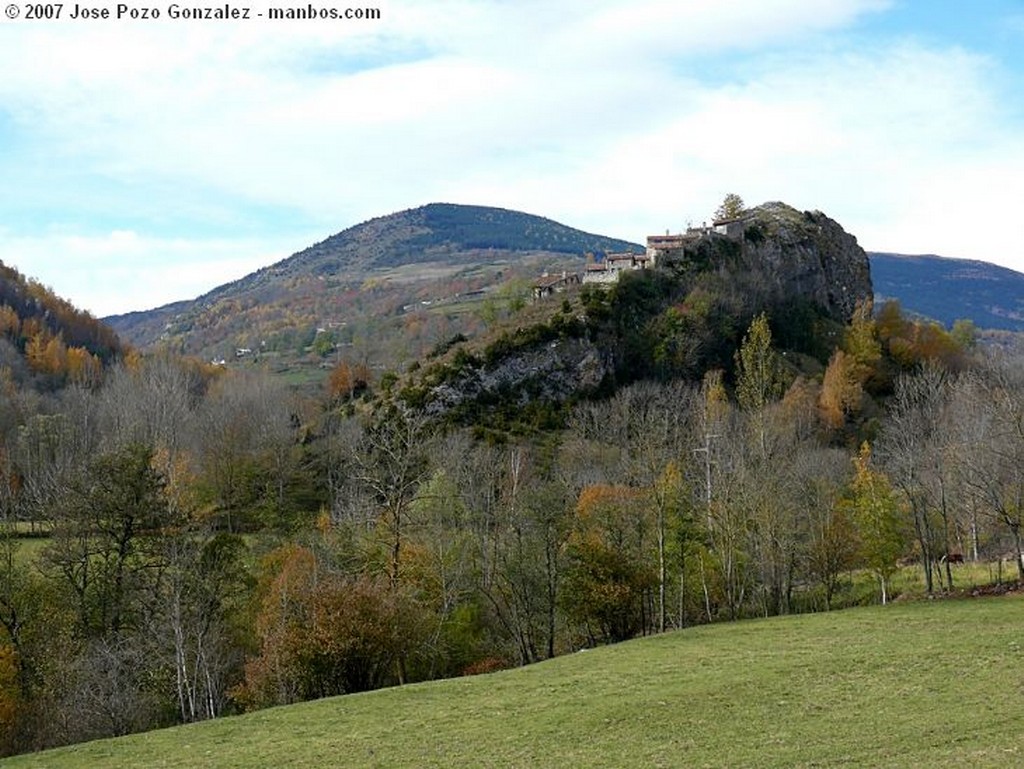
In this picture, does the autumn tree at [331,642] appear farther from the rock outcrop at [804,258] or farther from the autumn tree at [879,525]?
the rock outcrop at [804,258]

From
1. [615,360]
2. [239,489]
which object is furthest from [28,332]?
[615,360]

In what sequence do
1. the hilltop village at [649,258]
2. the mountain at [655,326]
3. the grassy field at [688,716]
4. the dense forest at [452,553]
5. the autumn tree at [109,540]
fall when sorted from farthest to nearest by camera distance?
the hilltop village at [649,258], the mountain at [655,326], the autumn tree at [109,540], the dense forest at [452,553], the grassy field at [688,716]

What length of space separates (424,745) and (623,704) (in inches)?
238

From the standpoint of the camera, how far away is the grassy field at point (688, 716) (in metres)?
19.9

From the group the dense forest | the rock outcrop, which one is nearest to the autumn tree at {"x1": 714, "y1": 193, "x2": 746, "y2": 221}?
the rock outcrop

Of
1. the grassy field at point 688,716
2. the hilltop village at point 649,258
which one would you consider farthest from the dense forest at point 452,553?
the hilltop village at point 649,258

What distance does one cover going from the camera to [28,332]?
165375 millimetres

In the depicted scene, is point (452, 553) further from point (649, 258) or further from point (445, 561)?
point (649, 258)

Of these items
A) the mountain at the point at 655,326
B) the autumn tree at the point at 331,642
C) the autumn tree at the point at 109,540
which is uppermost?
the mountain at the point at 655,326

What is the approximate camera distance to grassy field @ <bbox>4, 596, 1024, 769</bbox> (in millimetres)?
19859

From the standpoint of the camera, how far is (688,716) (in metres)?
23.7

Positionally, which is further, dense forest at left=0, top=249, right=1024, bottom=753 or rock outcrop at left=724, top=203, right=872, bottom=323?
rock outcrop at left=724, top=203, right=872, bottom=323

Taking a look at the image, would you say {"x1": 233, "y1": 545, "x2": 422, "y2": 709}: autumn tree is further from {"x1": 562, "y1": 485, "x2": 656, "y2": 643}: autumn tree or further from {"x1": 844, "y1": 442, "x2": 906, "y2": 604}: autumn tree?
{"x1": 844, "y1": 442, "x2": 906, "y2": 604}: autumn tree

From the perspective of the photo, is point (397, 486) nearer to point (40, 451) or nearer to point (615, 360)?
point (40, 451)
